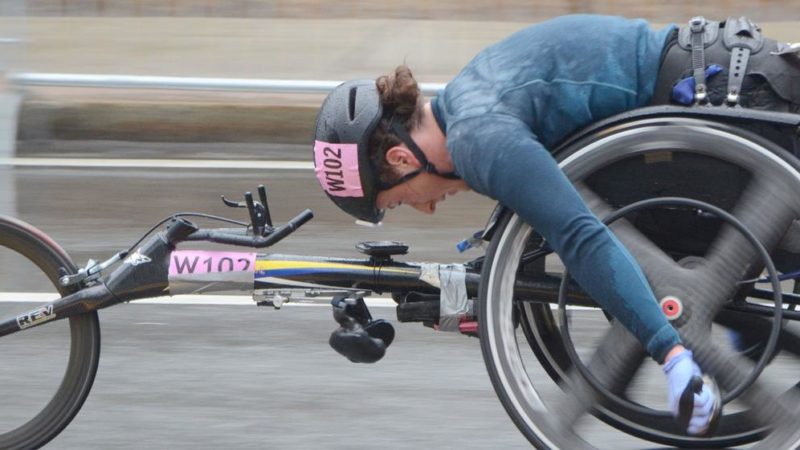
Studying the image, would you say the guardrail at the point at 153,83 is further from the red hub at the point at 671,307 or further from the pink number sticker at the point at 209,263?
the red hub at the point at 671,307

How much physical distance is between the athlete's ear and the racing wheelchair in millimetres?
252

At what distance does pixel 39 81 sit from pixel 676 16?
14.5 ft

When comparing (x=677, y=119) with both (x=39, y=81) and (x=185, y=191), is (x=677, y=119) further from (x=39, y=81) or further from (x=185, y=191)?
(x=39, y=81)

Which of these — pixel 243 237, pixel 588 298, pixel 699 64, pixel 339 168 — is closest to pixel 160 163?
pixel 243 237

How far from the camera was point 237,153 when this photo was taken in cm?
840

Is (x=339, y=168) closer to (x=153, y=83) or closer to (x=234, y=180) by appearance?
(x=234, y=180)

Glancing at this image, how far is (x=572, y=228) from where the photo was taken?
11.0 ft

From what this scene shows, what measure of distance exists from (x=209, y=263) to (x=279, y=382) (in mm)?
865

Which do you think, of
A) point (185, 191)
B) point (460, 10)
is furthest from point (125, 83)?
point (460, 10)

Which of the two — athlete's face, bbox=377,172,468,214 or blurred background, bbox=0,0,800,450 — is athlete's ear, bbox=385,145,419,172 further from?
blurred background, bbox=0,0,800,450

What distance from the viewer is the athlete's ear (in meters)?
3.70

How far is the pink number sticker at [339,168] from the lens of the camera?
3.70 meters

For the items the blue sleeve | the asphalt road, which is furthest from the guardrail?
the blue sleeve

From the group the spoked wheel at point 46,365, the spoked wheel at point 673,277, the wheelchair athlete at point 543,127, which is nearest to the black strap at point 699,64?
the wheelchair athlete at point 543,127
